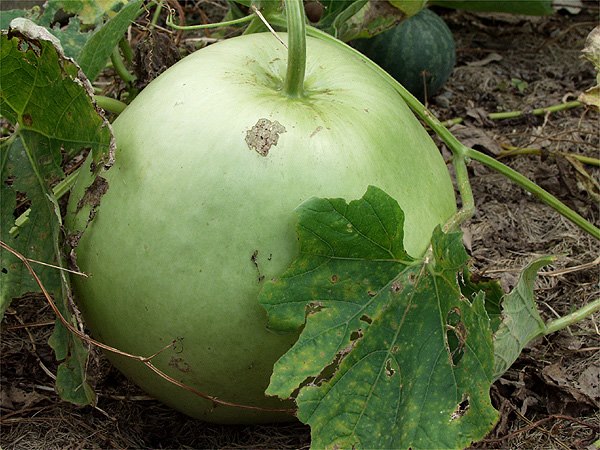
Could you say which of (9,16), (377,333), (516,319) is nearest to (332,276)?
(377,333)

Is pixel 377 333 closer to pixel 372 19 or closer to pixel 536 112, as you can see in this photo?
pixel 372 19

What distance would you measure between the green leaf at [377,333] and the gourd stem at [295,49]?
0.83 feet

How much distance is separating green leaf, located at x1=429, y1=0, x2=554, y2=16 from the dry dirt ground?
0.61 feet

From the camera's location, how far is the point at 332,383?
1274mm

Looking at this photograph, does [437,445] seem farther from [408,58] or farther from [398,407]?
[408,58]

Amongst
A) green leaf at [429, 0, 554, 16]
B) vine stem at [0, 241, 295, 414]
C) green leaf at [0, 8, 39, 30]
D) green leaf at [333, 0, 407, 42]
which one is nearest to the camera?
vine stem at [0, 241, 295, 414]

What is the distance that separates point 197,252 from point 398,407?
0.39 meters

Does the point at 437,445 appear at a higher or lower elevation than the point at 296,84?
lower

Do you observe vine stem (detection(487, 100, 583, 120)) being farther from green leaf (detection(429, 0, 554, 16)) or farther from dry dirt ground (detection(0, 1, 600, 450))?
green leaf (detection(429, 0, 554, 16))

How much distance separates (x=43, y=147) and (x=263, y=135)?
40cm

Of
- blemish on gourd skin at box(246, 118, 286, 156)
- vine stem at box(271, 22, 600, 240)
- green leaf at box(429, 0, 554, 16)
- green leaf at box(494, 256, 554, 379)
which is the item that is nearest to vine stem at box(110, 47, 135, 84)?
vine stem at box(271, 22, 600, 240)

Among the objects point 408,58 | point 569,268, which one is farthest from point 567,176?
point 408,58

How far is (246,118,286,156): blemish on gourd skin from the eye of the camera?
132cm

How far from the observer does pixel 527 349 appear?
1.78m
